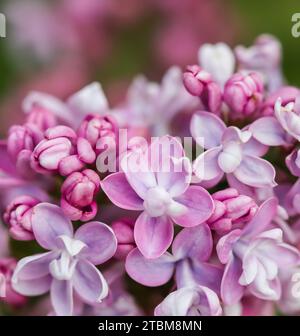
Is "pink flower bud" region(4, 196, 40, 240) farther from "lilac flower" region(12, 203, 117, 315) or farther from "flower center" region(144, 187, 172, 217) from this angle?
"flower center" region(144, 187, 172, 217)

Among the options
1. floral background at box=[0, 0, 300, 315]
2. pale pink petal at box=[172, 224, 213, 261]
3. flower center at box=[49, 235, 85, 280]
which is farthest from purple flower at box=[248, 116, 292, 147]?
floral background at box=[0, 0, 300, 315]

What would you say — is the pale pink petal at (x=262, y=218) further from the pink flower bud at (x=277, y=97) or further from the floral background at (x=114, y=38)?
the floral background at (x=114, y=38)

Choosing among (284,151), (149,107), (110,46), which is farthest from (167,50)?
(284,151)

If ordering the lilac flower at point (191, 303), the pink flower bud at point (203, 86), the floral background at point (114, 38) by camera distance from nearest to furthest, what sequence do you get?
the lilac flower at point (191, 303) < the pink flower bud at point (203, 86) < the floral background at point (114, 38)

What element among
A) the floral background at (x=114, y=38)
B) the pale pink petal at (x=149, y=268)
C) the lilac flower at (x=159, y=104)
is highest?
the floral background at (x=114, y=38)

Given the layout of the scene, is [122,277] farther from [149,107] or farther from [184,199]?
[149,107]

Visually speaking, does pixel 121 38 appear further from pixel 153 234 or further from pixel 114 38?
pixel 153 234

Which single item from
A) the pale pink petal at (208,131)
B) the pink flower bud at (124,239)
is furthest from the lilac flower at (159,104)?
the pink flower bud at (124,239)
